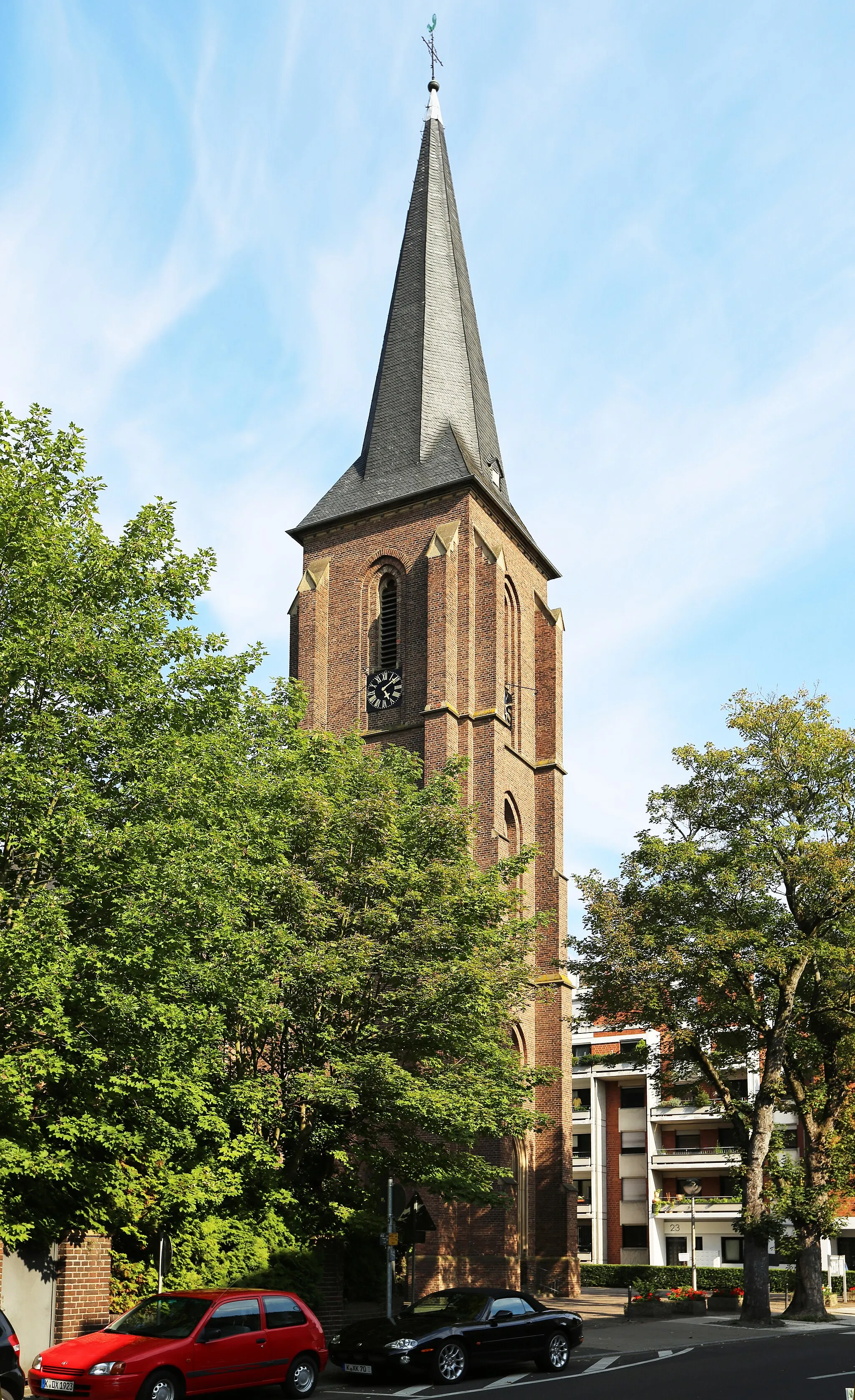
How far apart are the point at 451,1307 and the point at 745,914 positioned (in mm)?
11698

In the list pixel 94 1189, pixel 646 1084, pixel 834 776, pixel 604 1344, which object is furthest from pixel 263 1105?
pixel 646 1084

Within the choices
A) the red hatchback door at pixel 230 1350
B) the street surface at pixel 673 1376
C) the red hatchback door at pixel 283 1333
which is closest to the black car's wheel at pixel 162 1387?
the red hatchback door at pixel 230 1350

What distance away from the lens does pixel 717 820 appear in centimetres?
2770

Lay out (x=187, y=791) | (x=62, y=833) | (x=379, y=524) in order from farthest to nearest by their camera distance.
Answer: (x=379, y=524) → (x=187, y=791) → (x=62, y=833)

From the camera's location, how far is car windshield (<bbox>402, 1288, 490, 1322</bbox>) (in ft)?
56.3

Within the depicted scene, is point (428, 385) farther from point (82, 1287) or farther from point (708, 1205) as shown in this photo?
point (708, 1205)

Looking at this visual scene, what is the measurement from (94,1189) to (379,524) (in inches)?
1047

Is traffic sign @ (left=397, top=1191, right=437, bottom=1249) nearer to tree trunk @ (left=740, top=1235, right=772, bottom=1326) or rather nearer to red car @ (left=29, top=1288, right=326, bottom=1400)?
red car @ (left=29, top=1288, right=326, bottom=1400)

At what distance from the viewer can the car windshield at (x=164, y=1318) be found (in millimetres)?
13914

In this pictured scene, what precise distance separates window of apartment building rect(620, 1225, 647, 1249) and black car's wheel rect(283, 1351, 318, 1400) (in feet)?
162

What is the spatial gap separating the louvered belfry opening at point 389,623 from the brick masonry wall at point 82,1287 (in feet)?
74.3

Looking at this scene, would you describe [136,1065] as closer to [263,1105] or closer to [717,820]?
[263,1105]

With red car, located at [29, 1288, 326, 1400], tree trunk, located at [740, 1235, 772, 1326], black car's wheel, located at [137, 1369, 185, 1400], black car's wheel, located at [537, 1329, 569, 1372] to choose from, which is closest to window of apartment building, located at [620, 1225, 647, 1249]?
tree trunk, located at [740, 1235, 772, 1326]

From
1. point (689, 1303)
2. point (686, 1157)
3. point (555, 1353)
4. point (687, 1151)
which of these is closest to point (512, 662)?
point (689, 1303)
